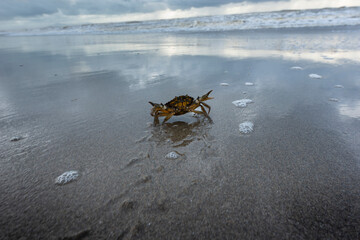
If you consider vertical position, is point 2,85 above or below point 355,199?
above

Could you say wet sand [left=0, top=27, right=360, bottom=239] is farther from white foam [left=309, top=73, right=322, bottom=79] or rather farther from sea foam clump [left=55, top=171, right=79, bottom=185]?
white foam [left=309, top=73, right=322, bottom=79]

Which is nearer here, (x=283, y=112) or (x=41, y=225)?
(x=41, y=225)

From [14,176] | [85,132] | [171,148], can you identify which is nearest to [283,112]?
[171,148]

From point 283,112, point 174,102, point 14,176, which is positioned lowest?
point 283,112

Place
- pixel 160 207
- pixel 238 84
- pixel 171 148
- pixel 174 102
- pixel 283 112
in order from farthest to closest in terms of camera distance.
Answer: pixel 238 84 → pixel 283 112 → pixel 174 102 → pixel 171 148 → pixel 160 207

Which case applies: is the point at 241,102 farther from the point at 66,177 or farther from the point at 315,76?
the point at 66,177

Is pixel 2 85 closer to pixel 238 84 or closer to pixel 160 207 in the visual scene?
pixel 160 207
